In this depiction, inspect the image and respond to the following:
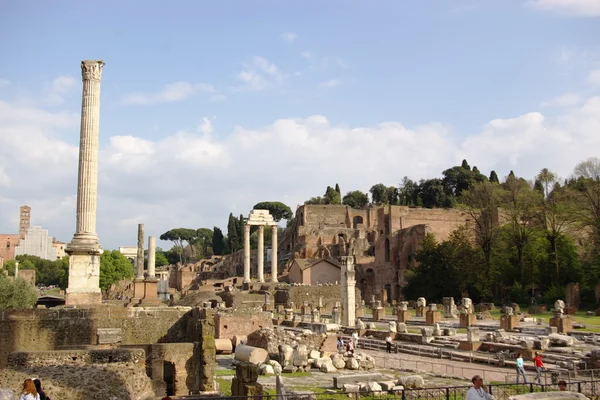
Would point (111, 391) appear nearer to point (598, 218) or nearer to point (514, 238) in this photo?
point (598, 218)

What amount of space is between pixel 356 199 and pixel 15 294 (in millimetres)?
91178

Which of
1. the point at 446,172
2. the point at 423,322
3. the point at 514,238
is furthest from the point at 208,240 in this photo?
the point at 423,322

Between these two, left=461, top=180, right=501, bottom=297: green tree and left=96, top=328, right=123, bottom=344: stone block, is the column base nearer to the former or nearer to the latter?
left=96, top=328, right=123, bottom=344: stone block

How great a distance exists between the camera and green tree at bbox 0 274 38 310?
33.9m

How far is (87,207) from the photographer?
20109 mm

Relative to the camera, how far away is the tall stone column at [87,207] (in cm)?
1831

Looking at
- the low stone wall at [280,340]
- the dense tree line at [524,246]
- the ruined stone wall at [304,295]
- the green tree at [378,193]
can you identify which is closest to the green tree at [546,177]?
the dense tree line at [524,246]

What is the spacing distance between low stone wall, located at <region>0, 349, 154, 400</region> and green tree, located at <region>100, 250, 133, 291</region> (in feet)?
182

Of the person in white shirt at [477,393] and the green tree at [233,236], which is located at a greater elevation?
the green tree at [233,236]

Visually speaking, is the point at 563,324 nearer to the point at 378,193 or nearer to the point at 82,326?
the point at 82,326

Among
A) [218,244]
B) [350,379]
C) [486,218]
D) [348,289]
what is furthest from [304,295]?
[218,244]

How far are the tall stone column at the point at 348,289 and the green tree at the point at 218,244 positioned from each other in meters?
86.8

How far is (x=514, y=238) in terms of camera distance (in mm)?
48312

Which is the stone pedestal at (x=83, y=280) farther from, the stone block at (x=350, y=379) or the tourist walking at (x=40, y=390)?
the tourist walking at (x=40, y=390)
